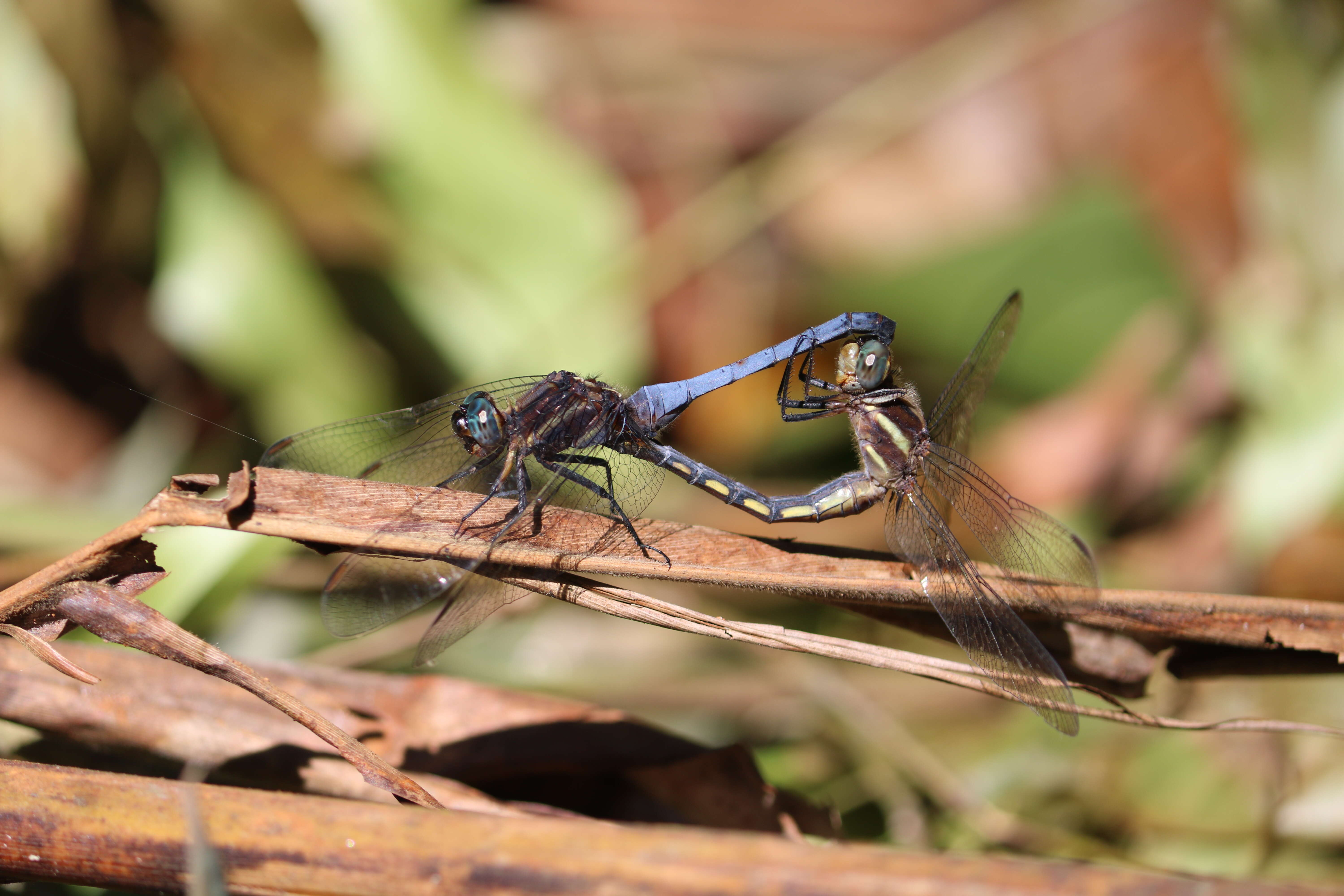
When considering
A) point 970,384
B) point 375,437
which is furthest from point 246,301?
point 970,384

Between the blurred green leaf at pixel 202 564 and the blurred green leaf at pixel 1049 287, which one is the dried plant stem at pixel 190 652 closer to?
the blurred green leaf at pixel 202 564

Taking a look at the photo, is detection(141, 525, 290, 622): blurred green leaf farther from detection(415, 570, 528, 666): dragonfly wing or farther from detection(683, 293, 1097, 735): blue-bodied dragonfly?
detection(683, 293, 1097, 735): blue-bodied dragonfly

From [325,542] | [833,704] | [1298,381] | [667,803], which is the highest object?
[1298,381]

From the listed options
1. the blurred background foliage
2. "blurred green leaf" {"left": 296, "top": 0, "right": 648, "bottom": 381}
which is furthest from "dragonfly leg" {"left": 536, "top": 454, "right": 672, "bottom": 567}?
"blurred green leaf" {"left": 296, "top": 0, "right": 648, "bottom": 381}

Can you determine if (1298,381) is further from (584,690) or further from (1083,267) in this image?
(584,690)

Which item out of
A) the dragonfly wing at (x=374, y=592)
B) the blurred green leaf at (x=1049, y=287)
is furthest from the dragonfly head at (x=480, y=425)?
the blurred green leaf at (x=1049, y=287)

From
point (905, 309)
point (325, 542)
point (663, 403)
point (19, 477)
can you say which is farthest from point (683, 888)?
point (19, 477)

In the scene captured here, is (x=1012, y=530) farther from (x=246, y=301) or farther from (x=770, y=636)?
(x=246, y=301)
